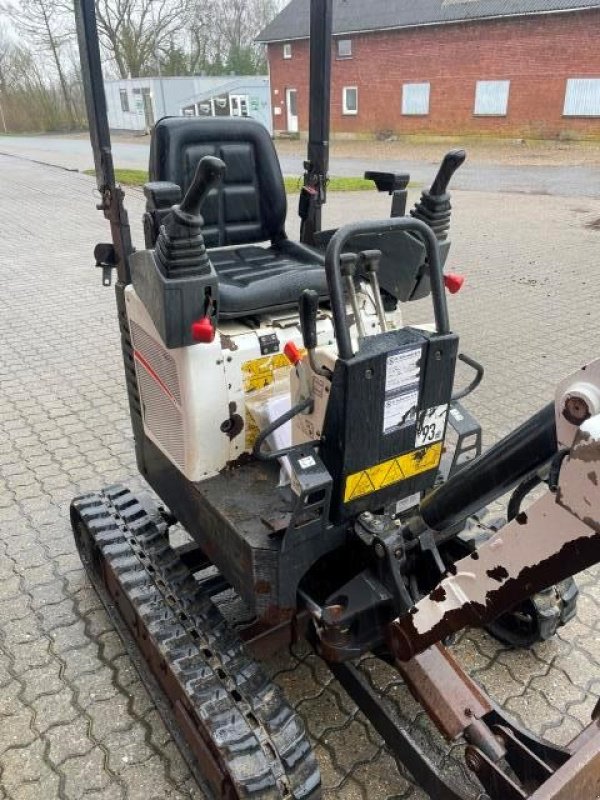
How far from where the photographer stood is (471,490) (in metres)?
1.82

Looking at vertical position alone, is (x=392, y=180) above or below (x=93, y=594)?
above

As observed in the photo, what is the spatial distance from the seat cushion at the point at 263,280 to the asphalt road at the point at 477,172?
1282 cm

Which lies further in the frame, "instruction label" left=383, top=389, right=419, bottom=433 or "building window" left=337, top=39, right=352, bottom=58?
"building window" left=337, top=39, right=352, bottom=58

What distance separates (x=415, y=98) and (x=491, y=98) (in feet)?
11.4

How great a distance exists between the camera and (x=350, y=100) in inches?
1213

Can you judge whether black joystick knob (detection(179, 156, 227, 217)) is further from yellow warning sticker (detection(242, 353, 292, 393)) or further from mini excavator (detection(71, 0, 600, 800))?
yellow warning sticker (detection(242, 353, 292, 393))

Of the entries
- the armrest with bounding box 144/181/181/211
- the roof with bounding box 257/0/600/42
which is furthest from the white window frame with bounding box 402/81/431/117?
the armrest with bounding box 144/181/181/211

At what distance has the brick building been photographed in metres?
24.4

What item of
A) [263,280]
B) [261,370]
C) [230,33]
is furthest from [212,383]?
[230,33]

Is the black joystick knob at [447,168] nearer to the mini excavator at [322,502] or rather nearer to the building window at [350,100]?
the mini excavator at [322,502]

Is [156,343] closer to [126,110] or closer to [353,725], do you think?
[353,725]

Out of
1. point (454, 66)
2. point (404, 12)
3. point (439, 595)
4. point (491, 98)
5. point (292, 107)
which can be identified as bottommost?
point (292, 107)

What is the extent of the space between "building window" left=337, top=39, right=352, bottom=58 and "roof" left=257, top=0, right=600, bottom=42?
401mm

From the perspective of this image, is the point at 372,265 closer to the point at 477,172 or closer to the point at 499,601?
the point at 499,601
